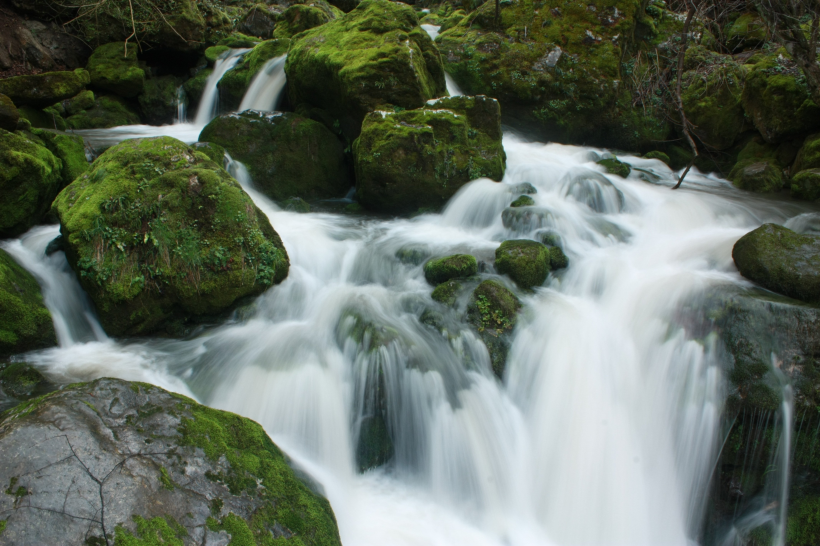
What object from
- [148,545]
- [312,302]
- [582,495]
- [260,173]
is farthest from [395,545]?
[260,173]

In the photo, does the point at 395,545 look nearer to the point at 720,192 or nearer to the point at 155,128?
the point at 720,192

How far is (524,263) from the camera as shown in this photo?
584 cm

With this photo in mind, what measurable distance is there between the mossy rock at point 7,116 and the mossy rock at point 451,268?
584 cm

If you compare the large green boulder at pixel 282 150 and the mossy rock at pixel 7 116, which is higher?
the mossy rock at pixel 7 116

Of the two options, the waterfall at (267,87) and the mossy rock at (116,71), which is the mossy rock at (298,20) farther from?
the mossy rock at (116,71)

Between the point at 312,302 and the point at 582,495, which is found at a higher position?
the point at 312,302

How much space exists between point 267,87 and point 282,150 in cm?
324

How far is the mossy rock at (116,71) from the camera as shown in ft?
39.9

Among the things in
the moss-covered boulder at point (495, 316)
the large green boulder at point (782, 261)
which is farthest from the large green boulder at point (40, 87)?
the large green boulder at point (782, 261)

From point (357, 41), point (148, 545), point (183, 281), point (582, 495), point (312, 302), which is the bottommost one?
point (582, 495)

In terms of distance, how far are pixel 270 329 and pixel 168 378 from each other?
Result: 115cm

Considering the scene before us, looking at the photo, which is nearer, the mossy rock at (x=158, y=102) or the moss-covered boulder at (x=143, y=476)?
the moss-covered boulder at (x=143, y=476)

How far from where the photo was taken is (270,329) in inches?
209

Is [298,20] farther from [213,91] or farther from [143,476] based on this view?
[143,476]
